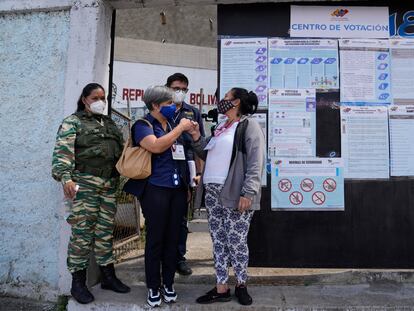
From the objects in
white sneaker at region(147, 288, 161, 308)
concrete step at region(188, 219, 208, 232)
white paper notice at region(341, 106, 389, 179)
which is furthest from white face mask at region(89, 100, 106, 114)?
concrete step at region(188, 219, 208, 232)

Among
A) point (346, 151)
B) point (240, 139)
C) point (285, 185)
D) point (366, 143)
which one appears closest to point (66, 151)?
point (240, 139)

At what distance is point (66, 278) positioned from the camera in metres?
3.69

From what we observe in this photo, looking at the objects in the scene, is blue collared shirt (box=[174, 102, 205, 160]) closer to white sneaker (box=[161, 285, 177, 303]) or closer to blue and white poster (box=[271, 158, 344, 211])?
blue and white poster (box=[271, 158, 344, 211])

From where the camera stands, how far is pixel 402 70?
155 inches

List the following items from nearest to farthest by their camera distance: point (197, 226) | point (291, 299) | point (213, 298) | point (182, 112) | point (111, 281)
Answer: point (213, 298) → point (291, 299) → point (111, 281) → point (182, 112) → point (197, 226)

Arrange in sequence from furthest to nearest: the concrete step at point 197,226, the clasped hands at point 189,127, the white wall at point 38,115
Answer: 1. the concrete step at point 197,226
2. the white wall at point 38,115
3. the clasped hands at point 189,127

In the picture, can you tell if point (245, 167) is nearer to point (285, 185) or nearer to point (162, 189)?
point (162, 189)

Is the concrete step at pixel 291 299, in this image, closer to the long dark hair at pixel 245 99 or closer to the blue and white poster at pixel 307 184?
the blue and white poster at pixel 307 184

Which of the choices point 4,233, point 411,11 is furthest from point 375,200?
point 4,233

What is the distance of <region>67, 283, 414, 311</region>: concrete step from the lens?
3.28 m

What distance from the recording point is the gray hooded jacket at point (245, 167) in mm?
3141

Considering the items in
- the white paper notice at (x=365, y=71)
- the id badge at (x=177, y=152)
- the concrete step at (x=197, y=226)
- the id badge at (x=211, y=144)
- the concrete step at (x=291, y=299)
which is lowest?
the concrete step at (x=291, y=299)

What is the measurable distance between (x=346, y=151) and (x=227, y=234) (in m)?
1.49

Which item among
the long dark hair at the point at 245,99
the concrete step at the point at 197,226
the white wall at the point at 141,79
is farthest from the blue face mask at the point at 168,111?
the white wall at the point at 141,79
